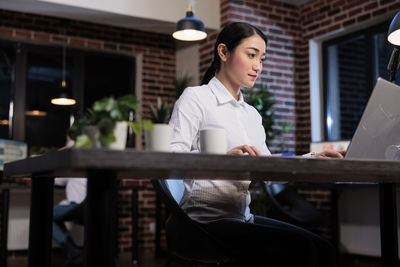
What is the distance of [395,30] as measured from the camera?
189 centimetres

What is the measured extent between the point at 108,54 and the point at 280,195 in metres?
3.14

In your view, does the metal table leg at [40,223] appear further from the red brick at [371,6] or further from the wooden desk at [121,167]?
the red brick at [371,6]

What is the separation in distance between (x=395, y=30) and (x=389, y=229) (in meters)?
0.73

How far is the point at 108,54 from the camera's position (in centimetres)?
677

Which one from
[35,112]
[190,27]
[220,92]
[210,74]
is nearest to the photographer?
[220,92]

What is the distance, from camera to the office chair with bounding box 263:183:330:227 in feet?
14.5

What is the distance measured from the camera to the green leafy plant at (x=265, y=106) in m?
5.36

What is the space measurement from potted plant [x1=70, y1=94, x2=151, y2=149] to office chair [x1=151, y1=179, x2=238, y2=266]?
67cm

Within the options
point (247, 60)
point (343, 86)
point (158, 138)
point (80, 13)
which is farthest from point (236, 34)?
point (343, 86)

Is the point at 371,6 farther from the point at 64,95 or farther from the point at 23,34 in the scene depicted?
the point at 23,34

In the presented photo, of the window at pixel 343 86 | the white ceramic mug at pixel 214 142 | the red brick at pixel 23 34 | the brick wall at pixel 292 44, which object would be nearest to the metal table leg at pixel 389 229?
the white ceramic mug at pixel 214 142

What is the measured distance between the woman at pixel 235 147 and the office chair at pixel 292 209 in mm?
2475

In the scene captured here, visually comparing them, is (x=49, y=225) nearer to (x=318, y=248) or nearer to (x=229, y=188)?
(x=229, y=188)

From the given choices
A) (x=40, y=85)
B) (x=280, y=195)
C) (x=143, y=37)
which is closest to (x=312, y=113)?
(x=280, y=195)
